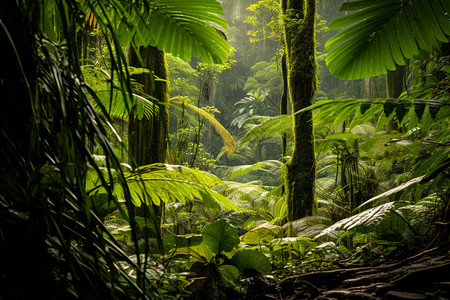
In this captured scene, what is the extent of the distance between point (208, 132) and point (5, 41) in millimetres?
16797

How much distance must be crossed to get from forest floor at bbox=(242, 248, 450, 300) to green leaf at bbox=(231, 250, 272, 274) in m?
0.08

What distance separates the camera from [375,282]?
761 mm

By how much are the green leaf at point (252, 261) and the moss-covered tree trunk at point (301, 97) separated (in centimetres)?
120

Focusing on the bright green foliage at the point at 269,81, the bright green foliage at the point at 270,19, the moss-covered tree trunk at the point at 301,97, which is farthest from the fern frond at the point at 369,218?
the bright green foliage at the point at 269,81

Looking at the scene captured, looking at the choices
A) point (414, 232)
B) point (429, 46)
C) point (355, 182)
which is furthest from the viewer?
point (355, 182)

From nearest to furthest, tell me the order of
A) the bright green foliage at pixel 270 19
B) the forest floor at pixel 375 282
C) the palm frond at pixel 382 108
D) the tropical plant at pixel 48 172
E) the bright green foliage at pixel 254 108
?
the tropical plant at pixel 48 172 < the forest floor at pixel 375 282 < the palm frond at pixel 382 108 < the bright green foliage at pixel 270 19 < the bright green foliage at pixel 254 108

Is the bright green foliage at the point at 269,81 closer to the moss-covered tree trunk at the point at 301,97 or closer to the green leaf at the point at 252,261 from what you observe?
the moss-covered tree trunk at the point at 301,97

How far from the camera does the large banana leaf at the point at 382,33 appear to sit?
1.08m

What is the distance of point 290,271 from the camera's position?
3.60 feet

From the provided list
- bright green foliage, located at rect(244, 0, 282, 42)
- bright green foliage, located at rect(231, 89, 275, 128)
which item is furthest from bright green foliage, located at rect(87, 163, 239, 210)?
bright green foliage, located at rect(231, 89, 275, 128)

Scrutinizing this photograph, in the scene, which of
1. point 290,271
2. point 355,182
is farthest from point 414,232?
point 355,182

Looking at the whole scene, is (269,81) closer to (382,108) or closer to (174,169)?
(382,108)

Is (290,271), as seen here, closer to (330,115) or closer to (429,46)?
(330,115)

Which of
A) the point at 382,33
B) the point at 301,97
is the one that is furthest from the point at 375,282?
the point at 301,97
